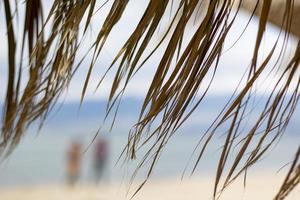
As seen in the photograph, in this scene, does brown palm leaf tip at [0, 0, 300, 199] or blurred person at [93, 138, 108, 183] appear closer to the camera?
brown palm leaf tip at [0, 0, 300, 199]

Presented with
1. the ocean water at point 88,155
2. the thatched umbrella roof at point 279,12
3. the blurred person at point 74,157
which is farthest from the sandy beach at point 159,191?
the thatched umbrella roof at point 279,12

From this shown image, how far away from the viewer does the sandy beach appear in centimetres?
1488

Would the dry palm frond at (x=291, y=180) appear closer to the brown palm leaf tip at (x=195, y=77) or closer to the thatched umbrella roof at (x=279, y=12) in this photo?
the brown palm leaf tip at (x=195, y=77)

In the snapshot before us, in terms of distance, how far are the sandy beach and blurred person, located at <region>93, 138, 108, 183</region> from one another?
0.75 metres

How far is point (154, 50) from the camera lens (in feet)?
2.91

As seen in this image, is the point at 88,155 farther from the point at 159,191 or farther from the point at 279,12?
the point at 279,12

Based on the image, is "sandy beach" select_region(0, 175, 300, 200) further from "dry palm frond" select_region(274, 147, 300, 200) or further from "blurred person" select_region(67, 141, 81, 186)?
"dry palm frond" select_region(274, 147, 300, 200)

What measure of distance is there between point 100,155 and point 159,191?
114 inches

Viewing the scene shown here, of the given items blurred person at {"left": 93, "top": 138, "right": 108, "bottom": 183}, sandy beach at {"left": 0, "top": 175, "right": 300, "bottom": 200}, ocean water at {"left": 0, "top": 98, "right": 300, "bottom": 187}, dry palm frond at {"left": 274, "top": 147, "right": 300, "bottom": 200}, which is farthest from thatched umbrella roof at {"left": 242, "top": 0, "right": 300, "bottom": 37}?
ocean water at {"left": 0, "top": 98, "right": 300, "bottom": 187}

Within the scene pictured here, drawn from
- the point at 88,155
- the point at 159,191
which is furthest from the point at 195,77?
the point at 88,155

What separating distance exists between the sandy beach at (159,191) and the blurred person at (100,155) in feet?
2.47

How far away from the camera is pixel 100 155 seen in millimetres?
14438

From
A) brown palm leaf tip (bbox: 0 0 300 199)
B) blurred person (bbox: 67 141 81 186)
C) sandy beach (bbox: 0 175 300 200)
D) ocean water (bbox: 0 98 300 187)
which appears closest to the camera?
brown palm leaf tip (bbox: 0 0 300 199)

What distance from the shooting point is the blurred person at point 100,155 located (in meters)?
14.0
